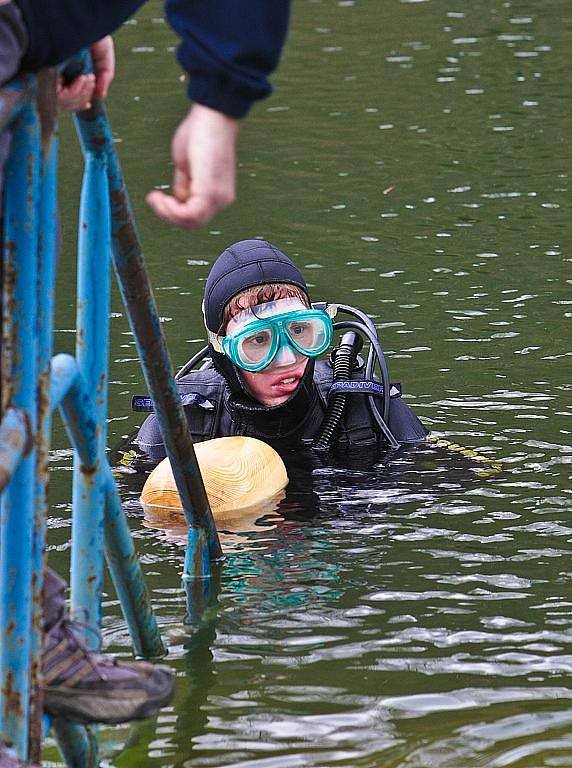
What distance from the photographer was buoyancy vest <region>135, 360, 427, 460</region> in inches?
237

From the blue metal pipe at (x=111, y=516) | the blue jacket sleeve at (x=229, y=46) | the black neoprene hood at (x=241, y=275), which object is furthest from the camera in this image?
the black neoprene hood at (x=241, y=275)

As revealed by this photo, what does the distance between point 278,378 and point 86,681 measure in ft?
10.9

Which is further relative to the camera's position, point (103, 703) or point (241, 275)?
point (241, 275)

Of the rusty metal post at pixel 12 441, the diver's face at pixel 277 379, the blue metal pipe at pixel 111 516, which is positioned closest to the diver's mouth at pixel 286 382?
the diver's face at pixel 277 379

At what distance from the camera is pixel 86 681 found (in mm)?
2547

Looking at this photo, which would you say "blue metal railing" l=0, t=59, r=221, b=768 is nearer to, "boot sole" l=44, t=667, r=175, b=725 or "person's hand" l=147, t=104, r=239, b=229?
"boot sole" l=44, t=667, r=175, b=725

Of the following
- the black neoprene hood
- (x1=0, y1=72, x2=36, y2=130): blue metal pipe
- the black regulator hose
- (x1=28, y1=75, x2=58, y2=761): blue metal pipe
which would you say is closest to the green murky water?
the black regulator hose

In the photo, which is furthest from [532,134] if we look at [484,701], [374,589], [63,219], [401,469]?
[484,701]

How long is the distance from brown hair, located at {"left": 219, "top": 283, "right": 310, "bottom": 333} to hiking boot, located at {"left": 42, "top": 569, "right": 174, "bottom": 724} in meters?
3.29

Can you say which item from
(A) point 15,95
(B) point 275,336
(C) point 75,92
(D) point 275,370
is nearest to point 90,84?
(C) point 75,92

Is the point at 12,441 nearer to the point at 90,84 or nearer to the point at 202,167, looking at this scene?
the point at 202,167

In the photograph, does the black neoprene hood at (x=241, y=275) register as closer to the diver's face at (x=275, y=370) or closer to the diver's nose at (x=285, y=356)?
the diver's face at (x=275, y=370)

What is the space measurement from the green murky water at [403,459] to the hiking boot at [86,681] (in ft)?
3.05

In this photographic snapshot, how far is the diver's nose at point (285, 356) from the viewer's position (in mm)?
5688
